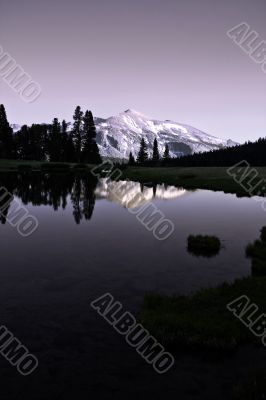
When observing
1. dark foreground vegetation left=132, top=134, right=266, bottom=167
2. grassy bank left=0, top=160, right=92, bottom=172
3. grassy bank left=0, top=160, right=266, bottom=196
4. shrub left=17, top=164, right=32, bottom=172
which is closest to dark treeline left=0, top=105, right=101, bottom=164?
grassy bank left=0, top=160, right=266, bottom=196

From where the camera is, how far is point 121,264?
19812 millimetres

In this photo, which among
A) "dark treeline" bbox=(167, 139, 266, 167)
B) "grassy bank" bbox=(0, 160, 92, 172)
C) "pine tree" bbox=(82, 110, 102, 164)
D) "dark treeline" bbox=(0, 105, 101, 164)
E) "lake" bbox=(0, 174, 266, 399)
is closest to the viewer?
"lake" bbox=(0, 174, 266, 399)

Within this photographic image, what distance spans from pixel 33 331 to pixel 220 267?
10.8m

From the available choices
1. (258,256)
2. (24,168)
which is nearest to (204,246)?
(258,256)

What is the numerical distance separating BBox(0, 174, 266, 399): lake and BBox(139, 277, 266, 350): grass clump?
3.33 ft

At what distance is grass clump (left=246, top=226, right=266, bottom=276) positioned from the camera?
1859cm

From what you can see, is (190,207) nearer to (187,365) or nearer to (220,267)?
(220,267)

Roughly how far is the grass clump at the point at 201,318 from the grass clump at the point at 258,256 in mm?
3009

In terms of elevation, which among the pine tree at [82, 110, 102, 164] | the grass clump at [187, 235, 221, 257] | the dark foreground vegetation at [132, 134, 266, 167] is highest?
the dark foreground vegetation at [132, 134, 266, 167]

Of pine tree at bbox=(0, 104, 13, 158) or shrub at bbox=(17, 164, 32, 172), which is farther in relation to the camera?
pine tree at bbox=(0, 104, 13, 158)

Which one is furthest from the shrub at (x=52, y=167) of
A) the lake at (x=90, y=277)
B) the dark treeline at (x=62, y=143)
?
the lake at (x=90, y=277)

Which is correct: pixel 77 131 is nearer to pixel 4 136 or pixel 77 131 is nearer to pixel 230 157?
pixel 4 136

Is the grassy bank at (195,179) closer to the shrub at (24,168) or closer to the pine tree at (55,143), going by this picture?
the shrub at (24,168)

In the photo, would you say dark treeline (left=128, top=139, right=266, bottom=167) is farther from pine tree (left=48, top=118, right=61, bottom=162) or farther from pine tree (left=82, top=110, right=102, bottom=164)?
pine tree (left=48, top=118, right=61, bottom=162)
